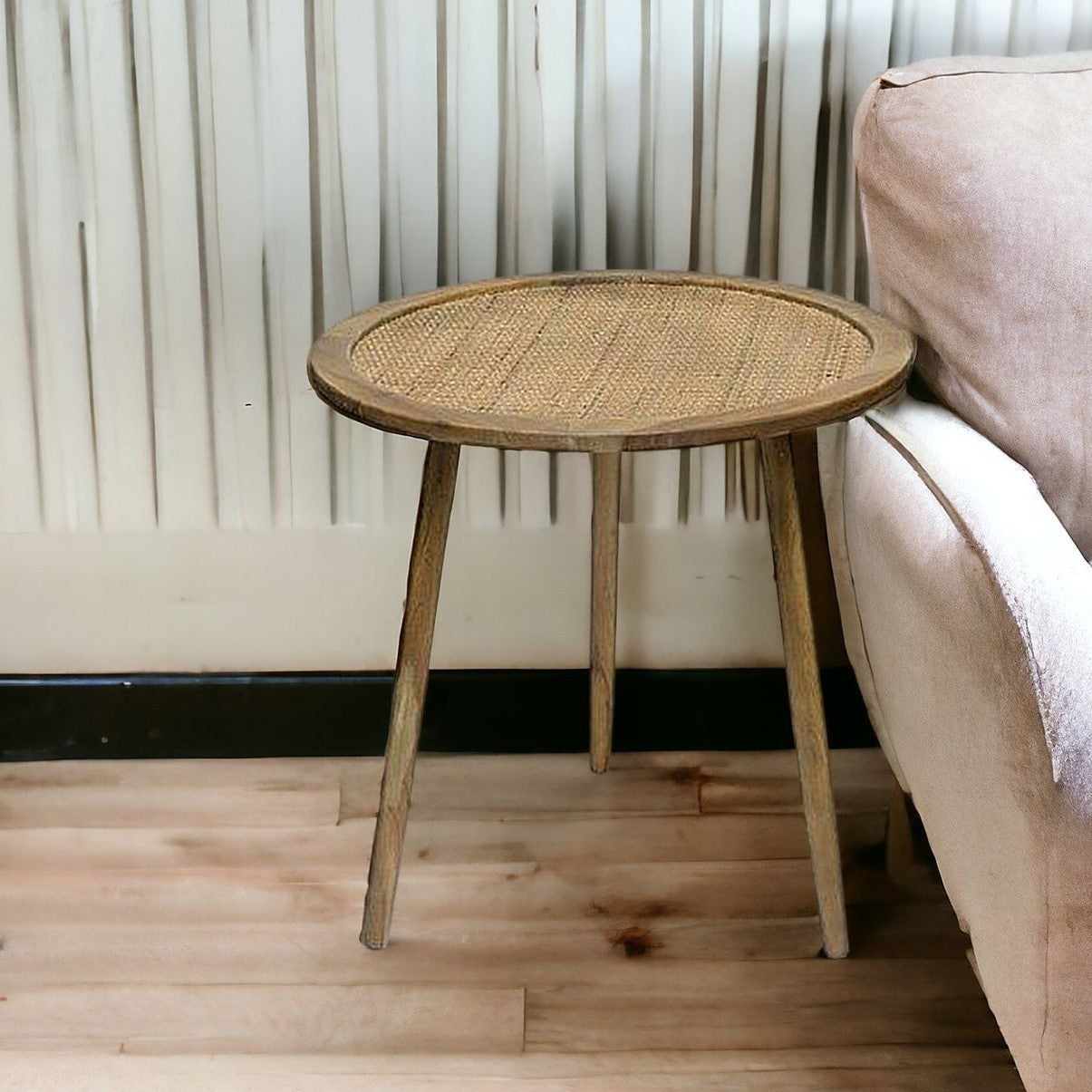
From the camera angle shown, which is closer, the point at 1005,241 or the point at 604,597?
the point at 1005,241

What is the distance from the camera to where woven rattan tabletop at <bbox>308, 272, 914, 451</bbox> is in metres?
0.94

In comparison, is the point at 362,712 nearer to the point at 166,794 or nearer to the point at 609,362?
the point at 166,794

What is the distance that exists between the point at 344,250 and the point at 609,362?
371 millimetres

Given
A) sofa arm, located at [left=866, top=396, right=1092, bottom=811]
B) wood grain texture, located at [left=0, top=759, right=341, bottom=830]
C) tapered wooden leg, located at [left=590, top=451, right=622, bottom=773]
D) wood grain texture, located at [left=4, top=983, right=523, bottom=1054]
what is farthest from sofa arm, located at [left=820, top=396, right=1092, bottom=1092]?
wood grain texture, located at [left=0, top=759, right=341, bottom=830]

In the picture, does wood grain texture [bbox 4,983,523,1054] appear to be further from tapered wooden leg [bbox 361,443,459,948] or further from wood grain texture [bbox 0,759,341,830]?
wood grain texture [bbox 0,759,341,830]

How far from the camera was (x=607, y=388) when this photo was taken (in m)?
1.03

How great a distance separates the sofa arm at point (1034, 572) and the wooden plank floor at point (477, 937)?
43 cm

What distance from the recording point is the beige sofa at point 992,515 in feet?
2.63

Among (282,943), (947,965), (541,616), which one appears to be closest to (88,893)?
(282,943)

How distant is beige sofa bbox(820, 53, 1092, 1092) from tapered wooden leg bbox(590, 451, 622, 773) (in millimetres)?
214

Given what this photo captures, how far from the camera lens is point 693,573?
146 centimetres

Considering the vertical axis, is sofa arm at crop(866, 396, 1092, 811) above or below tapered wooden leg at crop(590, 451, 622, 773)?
above

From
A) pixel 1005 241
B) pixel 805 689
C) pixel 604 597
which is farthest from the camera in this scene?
pixel 604 597

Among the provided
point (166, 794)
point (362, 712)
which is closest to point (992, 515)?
point (362, 712)
